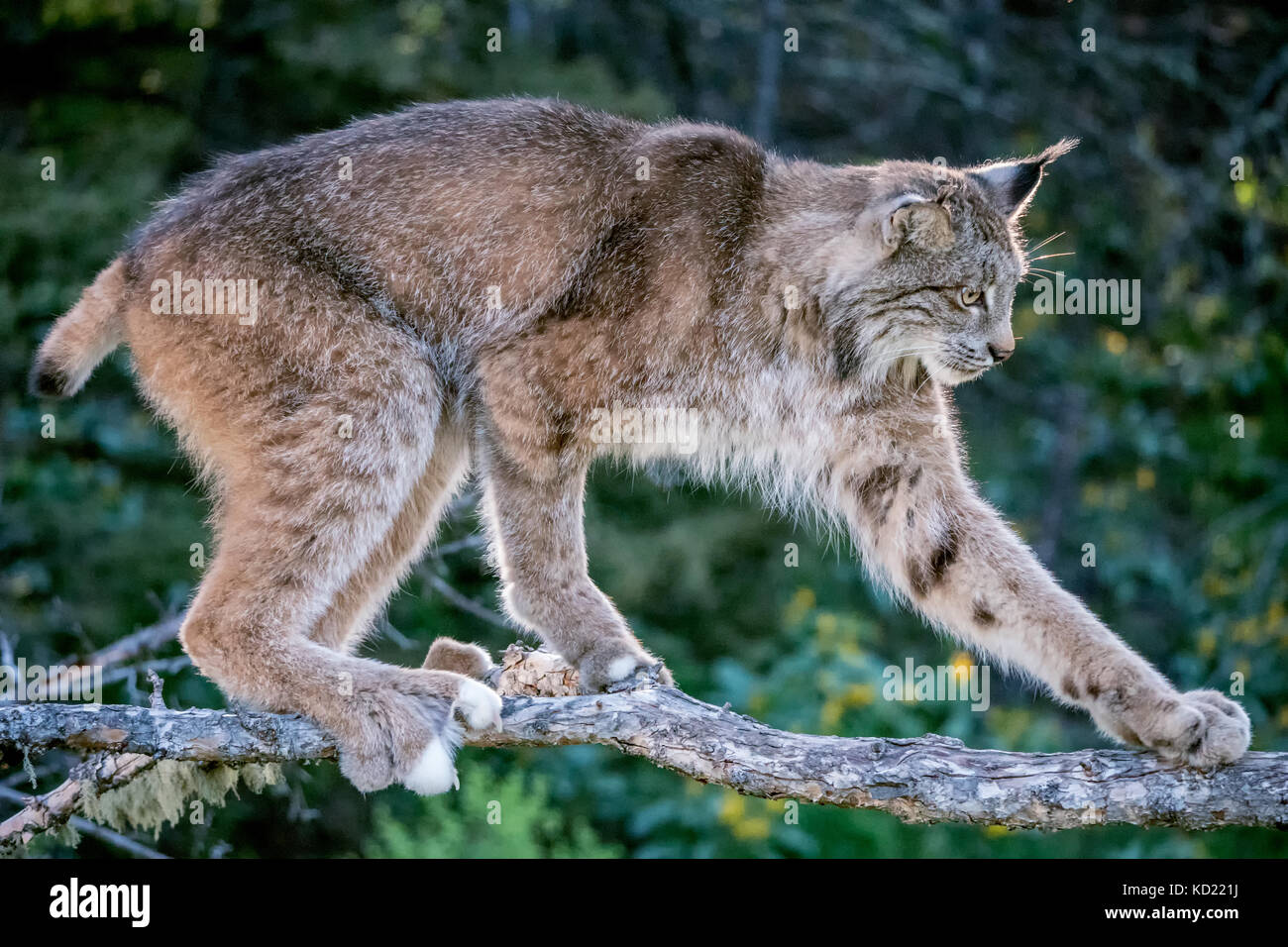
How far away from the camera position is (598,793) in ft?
24.5

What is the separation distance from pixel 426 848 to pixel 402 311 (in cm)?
271

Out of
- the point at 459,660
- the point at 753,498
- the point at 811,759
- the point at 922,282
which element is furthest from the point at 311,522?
the point at 753,498

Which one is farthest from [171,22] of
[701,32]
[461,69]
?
[701,32]

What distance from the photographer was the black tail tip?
4246 mm

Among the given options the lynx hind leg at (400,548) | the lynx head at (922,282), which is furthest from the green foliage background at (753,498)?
the lynx head at (922,282)

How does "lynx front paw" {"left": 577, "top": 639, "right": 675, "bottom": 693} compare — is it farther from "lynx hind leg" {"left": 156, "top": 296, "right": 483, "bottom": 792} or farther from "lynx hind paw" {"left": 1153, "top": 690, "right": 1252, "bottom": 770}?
"lynx hind paw" {"left": 1153, "top": 690, "right": 1252, "bottom": 770}

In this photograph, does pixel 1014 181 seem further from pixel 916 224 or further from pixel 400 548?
pixel 400 548

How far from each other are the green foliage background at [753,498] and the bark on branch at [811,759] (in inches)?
47.3

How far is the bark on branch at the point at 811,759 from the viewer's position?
316 cm

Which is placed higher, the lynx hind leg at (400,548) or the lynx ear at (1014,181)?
the lynx ear at (1014,181)

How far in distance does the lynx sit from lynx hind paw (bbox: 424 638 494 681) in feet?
0.04

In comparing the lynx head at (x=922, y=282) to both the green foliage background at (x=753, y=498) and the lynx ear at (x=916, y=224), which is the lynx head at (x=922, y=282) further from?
the green foliage background at (x=753, y=498)
